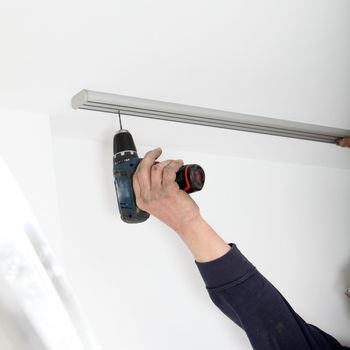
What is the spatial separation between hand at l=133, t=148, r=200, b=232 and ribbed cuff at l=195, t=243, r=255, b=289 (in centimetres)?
12

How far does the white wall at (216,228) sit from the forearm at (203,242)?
0.33 m

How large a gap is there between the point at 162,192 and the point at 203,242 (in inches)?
6.3

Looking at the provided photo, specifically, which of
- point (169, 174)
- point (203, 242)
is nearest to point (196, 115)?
point (169, 174)

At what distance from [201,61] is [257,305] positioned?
0.60 m

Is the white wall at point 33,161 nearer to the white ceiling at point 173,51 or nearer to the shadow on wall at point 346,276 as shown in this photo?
the white ceiling at point 173,51

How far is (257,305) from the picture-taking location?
113cm

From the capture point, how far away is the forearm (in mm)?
1125

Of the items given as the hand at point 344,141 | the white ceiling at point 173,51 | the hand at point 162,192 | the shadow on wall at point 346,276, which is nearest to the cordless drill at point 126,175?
the hand at point 162,192

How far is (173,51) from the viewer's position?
104 centimetres

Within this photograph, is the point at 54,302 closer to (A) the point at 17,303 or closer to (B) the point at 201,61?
(A) the point at 17,303

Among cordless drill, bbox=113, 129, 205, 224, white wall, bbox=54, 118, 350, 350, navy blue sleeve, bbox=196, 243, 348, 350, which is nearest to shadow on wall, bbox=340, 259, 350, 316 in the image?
white wall, bbox=54, 118, 350, 350

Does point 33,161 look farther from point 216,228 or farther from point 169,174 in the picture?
point 216,228

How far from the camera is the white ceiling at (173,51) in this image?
894mm

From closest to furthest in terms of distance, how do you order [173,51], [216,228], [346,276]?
[173,51], [216,228], [346,276]
